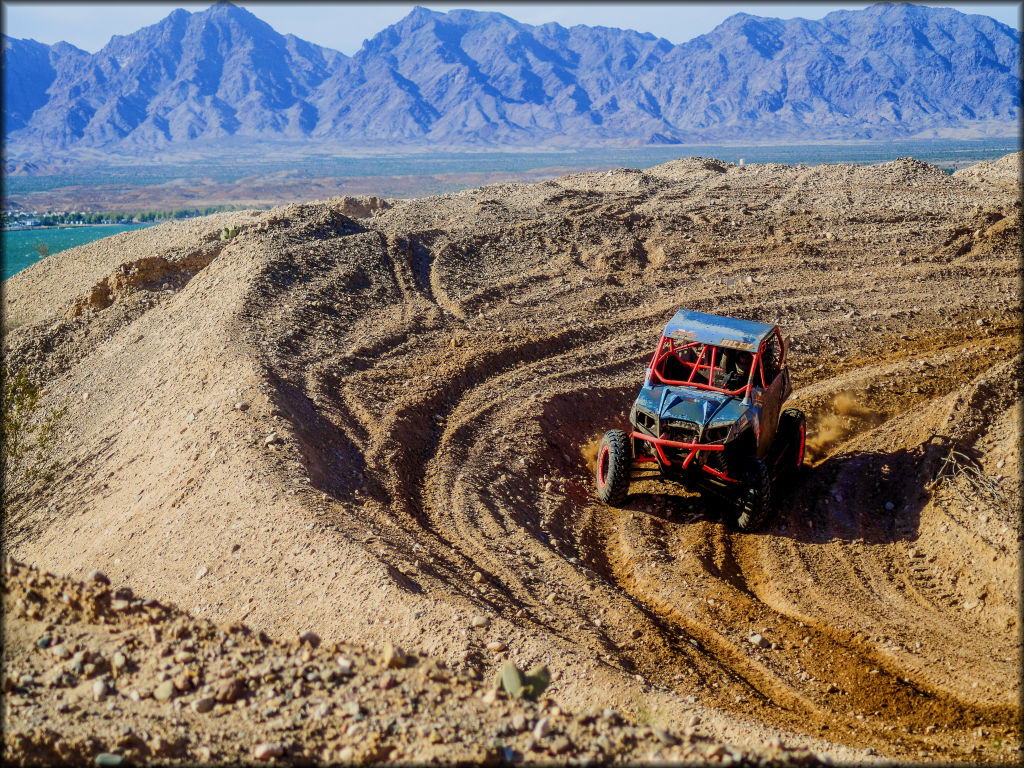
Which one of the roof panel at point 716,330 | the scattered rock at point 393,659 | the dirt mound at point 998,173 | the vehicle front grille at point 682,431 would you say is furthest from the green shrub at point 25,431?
the dirt mound at point 998,173

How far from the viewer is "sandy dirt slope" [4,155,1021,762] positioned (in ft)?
24.8

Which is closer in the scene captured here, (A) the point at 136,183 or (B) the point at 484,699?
(B) the point at 484,699

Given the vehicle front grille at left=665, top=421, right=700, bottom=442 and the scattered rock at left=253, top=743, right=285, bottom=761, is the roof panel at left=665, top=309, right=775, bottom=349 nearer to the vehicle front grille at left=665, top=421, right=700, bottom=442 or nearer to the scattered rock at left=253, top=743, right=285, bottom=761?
the vehicle front grille at left=665, top=421, right=700, bottom=442

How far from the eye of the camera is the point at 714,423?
972cm

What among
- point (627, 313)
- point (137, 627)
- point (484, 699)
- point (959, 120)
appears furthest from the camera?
point (959, 120)

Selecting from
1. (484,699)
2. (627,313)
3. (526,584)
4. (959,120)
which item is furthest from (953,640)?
(959,120)

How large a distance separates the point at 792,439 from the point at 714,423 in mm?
2416

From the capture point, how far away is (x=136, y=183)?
127938mm

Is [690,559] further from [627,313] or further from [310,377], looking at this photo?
[627,313]

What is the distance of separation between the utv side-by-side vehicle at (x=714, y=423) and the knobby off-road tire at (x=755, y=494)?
0.5 inches

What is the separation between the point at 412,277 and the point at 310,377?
6694 millimetres

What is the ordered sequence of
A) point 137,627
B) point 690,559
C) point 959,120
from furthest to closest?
point 959,120
point 690,559
point 137,627

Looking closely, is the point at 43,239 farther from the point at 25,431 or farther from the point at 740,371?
the point at 740,371

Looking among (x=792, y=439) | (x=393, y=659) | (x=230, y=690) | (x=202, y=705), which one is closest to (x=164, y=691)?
(x=202, y=705)
